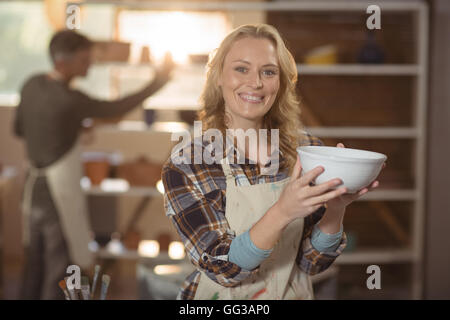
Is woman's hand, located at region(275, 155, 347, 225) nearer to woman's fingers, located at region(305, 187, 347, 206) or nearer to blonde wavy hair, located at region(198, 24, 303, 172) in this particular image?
woman's fingers, located at region(305, 187, 347, 206)

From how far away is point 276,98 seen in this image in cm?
79

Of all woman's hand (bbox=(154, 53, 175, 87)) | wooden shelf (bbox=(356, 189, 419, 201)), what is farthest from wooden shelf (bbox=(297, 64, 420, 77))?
woman's hand (bbox=(154, 53, 175, 87))

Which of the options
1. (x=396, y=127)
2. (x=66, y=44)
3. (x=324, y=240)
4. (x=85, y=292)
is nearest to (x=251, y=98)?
(x=324, y=240)

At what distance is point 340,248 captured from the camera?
2.79 ft

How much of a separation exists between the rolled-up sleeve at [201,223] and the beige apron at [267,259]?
26 millimetres

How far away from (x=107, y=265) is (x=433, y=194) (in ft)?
5.92

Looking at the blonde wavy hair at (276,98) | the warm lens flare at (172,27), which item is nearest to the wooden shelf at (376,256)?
the warm lens flare at (172,27)

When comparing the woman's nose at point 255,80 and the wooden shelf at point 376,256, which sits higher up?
the woman's nose at point 255,80

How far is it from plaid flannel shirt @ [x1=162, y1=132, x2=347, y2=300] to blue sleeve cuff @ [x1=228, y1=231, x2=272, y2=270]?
12 millimetres

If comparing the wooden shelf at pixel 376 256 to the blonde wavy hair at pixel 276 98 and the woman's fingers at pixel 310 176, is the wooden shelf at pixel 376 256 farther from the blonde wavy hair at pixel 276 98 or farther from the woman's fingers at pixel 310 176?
the woman's fingers at pixel 310 176

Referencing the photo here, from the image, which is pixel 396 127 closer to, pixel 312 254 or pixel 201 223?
pixel 312 254

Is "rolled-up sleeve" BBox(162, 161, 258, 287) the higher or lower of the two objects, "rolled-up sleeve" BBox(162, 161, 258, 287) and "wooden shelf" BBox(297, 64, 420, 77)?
the lower

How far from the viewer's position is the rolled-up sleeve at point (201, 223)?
737 millimetres

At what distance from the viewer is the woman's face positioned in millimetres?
731
